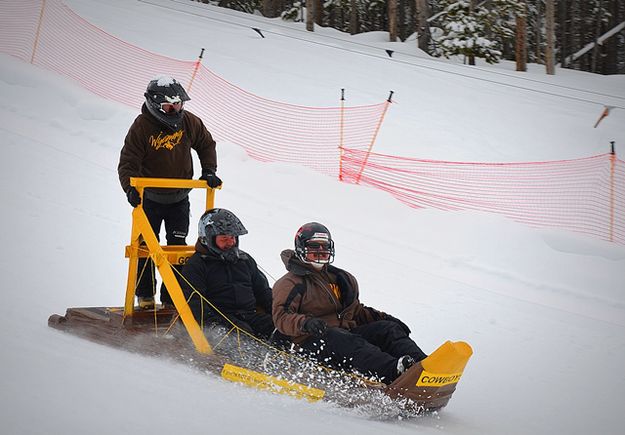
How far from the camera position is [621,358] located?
6.76 meters

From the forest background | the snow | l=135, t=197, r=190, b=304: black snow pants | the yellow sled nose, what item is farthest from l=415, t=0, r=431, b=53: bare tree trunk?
the yellow sled nose

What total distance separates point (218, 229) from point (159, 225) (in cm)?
86

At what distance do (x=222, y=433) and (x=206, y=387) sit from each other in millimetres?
866

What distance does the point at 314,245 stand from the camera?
5.36 m

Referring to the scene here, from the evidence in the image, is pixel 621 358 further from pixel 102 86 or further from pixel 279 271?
pixel 102 86

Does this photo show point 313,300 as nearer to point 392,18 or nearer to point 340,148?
point 340,148

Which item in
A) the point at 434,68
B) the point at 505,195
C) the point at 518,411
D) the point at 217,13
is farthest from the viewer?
the point at 217,13

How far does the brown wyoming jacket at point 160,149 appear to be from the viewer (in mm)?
5996

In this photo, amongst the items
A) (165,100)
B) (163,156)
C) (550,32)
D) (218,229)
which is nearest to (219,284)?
(218,229)

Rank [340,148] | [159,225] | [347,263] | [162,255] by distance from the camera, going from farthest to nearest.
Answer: [340,148] < [347,263] < [159,225] < [162,255]

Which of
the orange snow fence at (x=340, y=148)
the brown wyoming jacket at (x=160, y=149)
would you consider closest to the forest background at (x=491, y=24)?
the orange snow fence at (x=340, y=148)

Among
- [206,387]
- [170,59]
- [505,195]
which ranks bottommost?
[206,387]

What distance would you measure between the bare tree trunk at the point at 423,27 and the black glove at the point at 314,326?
19648 mm

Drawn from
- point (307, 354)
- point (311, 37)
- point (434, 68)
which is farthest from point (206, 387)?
point (311, 37)
